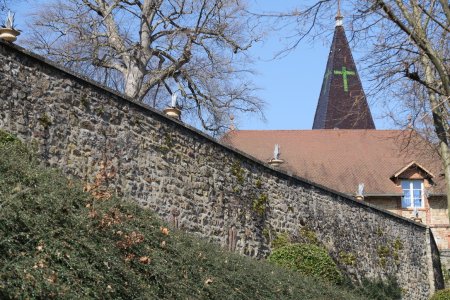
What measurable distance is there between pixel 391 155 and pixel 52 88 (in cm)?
2167

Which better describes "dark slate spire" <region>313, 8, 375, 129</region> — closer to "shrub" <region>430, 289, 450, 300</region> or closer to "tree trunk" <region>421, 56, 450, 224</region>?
"shrub" <region>430, 289, 450, 300</region>

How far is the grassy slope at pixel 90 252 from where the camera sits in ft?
19.1

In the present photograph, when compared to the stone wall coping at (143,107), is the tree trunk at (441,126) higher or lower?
higher

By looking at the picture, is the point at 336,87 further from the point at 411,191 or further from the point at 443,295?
the point at 443,295

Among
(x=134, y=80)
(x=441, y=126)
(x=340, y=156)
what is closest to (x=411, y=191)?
(x=340, y=156)

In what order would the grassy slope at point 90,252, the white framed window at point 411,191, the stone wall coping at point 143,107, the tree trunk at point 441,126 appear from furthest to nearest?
the white framed window at point 411,191 → the tree trunk at point 441,126 → the stone wall coping at point 143,107 → the grassy slope at point 90,252

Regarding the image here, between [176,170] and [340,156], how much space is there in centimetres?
1826

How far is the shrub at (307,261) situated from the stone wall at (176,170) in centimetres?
57

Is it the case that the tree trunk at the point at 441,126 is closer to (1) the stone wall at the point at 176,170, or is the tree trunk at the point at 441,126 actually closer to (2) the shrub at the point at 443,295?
(1) the stone wall at the point at 176,170

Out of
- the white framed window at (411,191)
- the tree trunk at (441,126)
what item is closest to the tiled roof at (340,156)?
the white framed window at (411,191)

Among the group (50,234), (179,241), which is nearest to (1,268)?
(50,234)

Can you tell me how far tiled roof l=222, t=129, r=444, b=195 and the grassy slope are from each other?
18217 millimetres

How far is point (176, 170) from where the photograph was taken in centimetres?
1190

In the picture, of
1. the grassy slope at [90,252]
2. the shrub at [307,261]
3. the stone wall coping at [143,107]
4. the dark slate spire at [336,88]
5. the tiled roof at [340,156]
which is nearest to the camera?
the grassy slope at [90,252]
